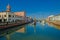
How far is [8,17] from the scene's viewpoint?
93.9 feet

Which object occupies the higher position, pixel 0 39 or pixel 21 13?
pixel 21 13

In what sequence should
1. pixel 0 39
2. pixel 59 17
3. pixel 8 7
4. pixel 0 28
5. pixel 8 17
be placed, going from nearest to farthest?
pixel 0 39
pixel 0 28
pixel 8 17
pixel 8 7
pixel 59 17

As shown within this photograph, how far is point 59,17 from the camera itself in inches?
1694

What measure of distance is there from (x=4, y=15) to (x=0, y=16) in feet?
4.86

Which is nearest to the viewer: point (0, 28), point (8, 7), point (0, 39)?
point (0, 39)

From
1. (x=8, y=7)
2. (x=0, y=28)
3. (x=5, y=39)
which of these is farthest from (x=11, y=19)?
(x=5, y=39)

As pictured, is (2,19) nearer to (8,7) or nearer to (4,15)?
(4,15)

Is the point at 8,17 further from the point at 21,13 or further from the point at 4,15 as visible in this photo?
the point at 21,13

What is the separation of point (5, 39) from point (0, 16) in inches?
758

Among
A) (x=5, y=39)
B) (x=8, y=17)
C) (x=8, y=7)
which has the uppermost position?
(x=8, y=7)

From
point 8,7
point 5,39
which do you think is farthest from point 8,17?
point 5,39

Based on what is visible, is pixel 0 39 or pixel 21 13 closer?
pixel 0 39

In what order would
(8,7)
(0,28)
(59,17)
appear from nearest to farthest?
(0,28) → (8,7) → (59,17)

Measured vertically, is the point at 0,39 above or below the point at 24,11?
below
